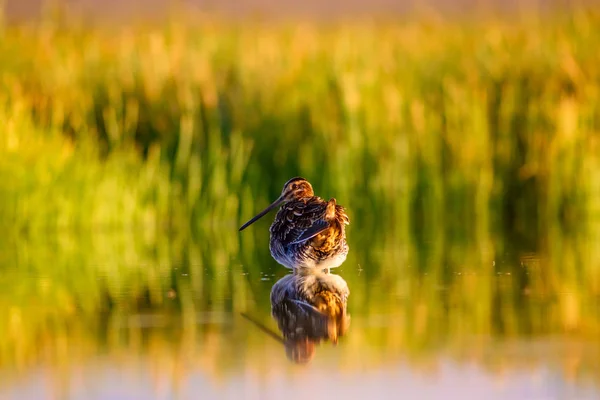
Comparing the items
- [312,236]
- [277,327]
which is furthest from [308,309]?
A: [312,236]

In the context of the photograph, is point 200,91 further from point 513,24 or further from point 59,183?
point 513,24

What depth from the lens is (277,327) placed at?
586 cm

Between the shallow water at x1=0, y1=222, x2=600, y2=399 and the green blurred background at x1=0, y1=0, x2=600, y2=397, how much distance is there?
8 cm

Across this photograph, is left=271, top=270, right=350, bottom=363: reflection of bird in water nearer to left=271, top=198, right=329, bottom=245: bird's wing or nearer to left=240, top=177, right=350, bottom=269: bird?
left=240, top=177, right=350, bottom=269: bird

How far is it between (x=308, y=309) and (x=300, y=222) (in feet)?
5.03

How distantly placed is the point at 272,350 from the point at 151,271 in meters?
3.02

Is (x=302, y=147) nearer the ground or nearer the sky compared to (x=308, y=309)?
nearer the sky

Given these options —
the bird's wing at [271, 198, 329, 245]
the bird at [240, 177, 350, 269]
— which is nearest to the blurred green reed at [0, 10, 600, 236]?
the bird's wing at [271, 198, 329, 245]

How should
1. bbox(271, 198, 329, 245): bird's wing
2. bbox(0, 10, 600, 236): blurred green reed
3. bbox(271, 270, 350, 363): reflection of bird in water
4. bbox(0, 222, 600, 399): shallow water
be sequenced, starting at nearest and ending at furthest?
bbox(0, 222, 600, 399): shallow water, bbox(271, 270, 350, 363): reflection of bird in water, bbox(271, 198, 329, 245): bird's wing, bbox(0, 10, 600, 236): blurred green reed

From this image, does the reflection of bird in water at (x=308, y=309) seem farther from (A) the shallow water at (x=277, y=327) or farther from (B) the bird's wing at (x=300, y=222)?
(B) the bird's wing at (x=300, y=222)

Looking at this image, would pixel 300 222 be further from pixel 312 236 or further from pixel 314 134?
pixel 314 134

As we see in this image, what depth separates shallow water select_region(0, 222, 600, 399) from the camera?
4.66 meters

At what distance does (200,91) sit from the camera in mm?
12805

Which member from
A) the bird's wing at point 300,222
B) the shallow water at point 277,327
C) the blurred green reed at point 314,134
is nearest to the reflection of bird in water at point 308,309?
the shallow water at point 277,327
